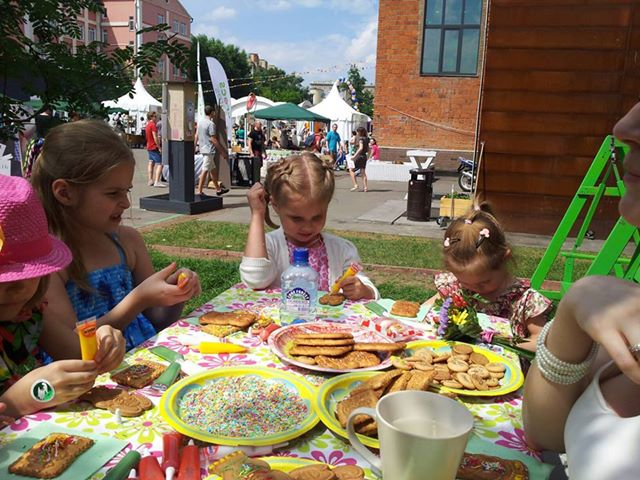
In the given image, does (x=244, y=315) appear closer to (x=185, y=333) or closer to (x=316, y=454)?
(x=185, y=333)

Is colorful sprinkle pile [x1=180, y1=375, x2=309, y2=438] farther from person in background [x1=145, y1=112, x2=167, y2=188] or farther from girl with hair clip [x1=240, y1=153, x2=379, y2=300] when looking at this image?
person in background [x1=145, y1=112, x2=167, y2=188]

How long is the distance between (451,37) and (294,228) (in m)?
18.1

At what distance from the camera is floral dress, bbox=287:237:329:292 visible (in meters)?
2.89

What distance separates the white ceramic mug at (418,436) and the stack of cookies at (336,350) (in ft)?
1.88

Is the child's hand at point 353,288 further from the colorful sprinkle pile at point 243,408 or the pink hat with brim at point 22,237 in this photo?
the pink hat with brim at point 22,237

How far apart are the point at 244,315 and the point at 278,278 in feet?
2.23

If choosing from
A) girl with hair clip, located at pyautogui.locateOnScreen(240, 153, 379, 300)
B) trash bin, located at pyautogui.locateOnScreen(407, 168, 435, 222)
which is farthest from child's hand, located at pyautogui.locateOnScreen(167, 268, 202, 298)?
trash bin, located at pyautogui.locateOnScreen(407, 168, 435, 222)

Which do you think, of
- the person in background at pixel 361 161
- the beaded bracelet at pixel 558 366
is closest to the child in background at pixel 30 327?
the beaded bracelet at pixel 558 366

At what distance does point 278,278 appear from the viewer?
2.70 meters

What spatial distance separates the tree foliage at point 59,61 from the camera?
2885 millimetres

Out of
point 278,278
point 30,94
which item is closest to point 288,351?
point 278,278

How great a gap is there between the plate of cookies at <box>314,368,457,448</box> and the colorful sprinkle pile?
6 cm

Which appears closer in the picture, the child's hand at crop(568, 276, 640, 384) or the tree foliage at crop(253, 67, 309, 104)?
the child's hand at crop(568, 276, 640, 384)

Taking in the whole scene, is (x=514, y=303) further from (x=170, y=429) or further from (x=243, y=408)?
(x=170, y=429)
